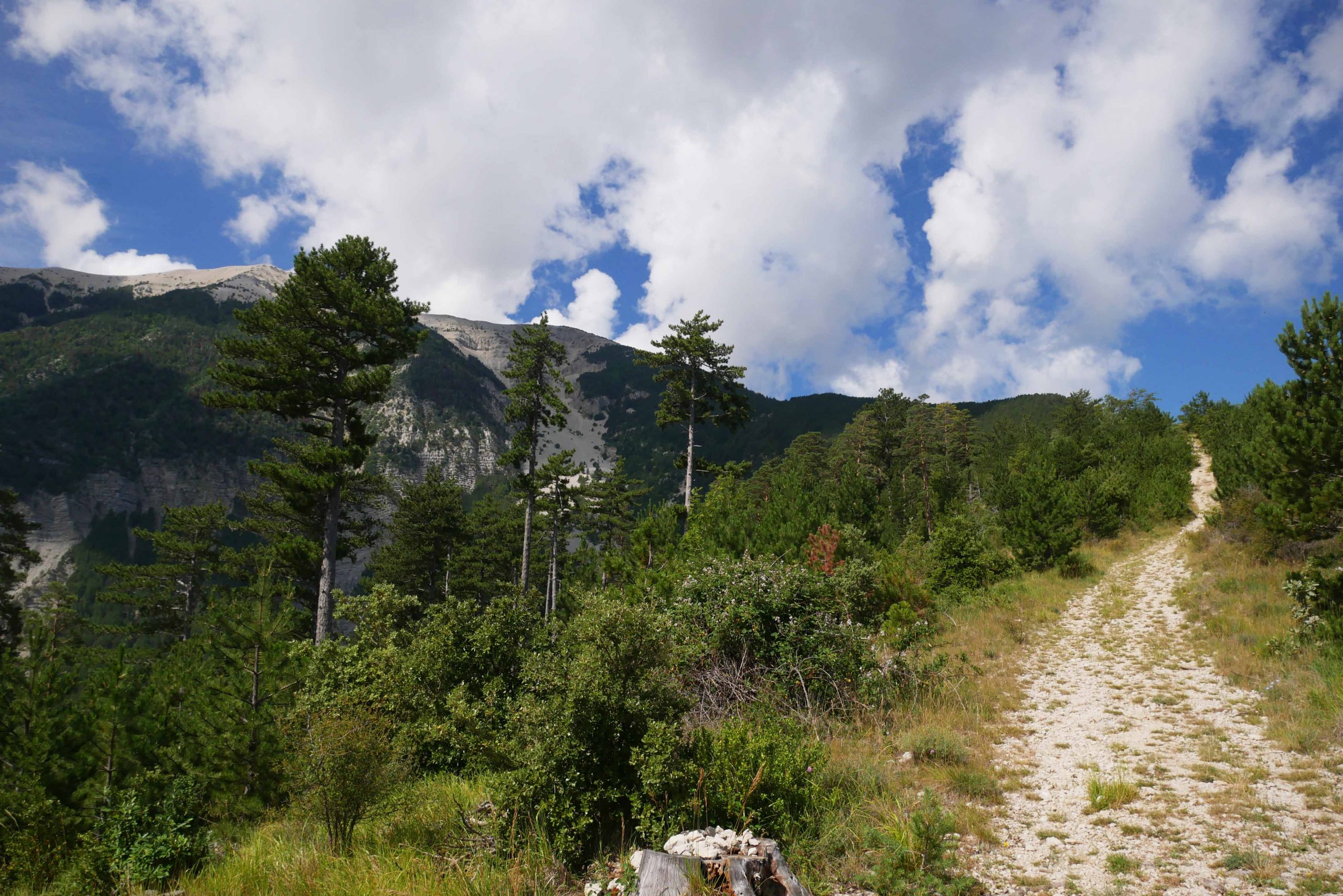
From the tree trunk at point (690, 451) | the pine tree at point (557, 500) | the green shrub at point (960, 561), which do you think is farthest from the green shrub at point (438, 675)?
the pine tree at point (557, 500)

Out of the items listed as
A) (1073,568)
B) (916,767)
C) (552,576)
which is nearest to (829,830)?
(916,767)

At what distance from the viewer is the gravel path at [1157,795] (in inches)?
162

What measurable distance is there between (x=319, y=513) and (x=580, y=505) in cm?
1970

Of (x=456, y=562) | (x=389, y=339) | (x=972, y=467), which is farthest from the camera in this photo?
(x=972, y=467)

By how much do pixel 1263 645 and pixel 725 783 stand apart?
11.0 metres

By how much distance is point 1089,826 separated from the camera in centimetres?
490

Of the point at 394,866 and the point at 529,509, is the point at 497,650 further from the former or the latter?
the point at 529,509

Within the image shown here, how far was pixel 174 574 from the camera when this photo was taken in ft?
94.6

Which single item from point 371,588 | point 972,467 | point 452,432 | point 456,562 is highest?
point 452,432

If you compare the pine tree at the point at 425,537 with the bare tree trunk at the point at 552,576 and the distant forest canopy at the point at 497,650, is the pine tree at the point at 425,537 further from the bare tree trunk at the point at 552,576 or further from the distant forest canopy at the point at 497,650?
the distant forest canopy at the point at 497,650

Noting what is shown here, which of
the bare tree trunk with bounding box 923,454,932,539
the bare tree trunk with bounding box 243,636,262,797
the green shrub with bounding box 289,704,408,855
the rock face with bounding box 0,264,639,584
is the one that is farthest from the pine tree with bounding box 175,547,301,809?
the rock face with bounding box 0,264,639,584

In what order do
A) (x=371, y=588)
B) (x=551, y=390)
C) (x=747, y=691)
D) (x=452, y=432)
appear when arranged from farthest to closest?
(x=452, y=432) < (x=551, y=390) < (x=371, y=588) < (x=747, y=691)

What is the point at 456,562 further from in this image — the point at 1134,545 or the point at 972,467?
the point at 972,467

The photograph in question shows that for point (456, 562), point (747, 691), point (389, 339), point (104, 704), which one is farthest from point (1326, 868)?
point (456, 562)
